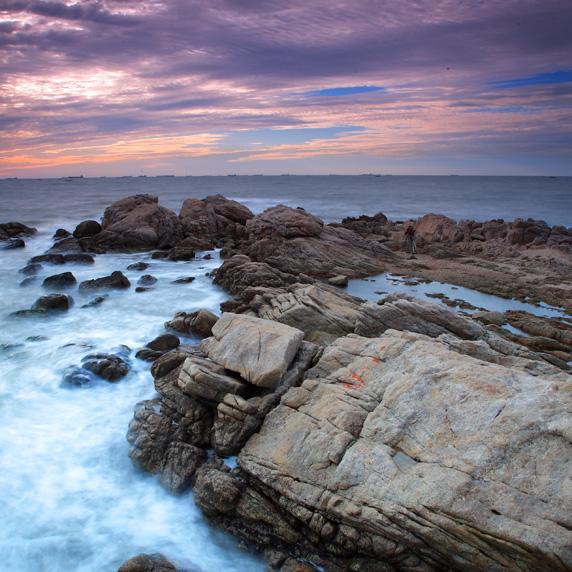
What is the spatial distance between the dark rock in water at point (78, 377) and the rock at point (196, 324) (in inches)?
137

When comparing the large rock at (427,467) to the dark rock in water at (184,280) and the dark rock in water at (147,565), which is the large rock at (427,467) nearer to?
the dark rock in water at (147,565)

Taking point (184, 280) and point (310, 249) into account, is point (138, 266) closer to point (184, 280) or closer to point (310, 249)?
point (184, 280)

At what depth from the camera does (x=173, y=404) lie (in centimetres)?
931

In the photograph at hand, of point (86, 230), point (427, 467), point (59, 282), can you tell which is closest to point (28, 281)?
point (59, 282)

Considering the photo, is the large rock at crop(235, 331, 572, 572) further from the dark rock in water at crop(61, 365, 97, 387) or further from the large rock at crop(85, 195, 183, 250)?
the large rock at crop(85, 195, 183, 250)

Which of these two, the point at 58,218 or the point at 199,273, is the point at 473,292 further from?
the point at 58,218

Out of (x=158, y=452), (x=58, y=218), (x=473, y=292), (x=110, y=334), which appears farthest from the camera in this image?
(x=58, y=218)

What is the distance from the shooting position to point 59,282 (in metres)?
21.1

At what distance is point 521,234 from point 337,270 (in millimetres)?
13912

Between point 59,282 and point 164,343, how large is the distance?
35.8 ft

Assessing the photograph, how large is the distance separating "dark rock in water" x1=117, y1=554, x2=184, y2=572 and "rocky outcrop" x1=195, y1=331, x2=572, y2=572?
110 centimetres

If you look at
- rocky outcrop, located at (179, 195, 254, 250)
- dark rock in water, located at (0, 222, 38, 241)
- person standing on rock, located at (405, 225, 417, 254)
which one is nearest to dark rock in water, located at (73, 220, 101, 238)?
rocky outcrop, located at (179, 195, 254, 250)

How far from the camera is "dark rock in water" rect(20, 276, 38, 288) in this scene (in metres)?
21.7

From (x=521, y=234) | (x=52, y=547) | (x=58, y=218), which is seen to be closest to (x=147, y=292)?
(x=52, y=547)
